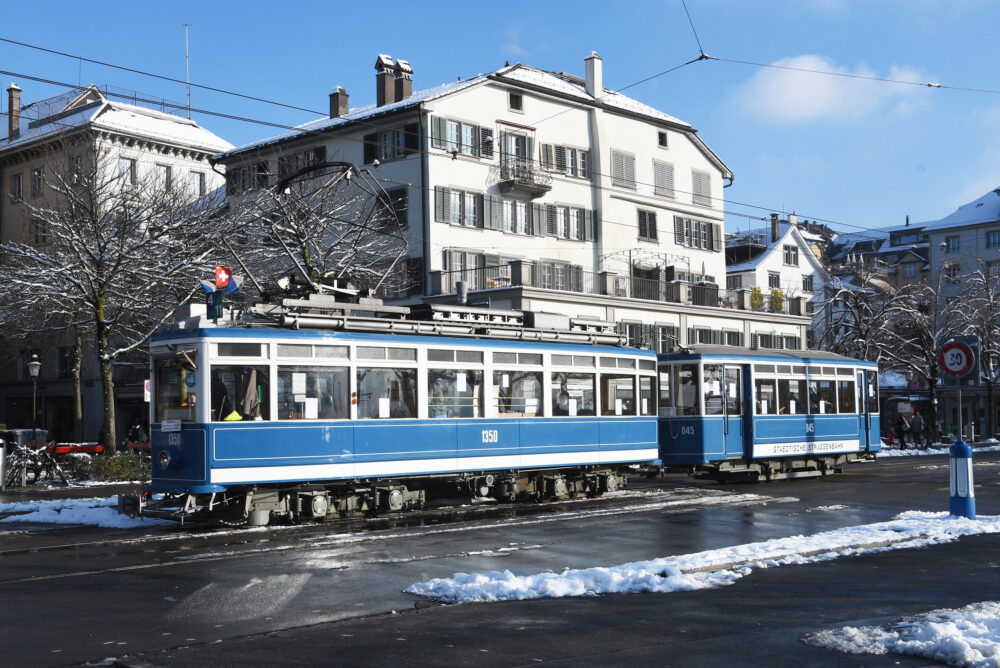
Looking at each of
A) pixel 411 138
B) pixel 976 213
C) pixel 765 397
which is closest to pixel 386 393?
pixel 765 397

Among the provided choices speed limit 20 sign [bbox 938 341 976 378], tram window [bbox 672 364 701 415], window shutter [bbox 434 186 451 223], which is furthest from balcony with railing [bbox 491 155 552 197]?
speed limit 20 sign [bbox 938 341 976 378]

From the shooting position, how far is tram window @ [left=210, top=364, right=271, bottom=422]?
15320 millimetres

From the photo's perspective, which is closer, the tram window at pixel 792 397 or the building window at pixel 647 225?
the tram window at pixel 792 397

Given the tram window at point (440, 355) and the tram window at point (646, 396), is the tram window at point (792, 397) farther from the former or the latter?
the tram window at point (440, 355)

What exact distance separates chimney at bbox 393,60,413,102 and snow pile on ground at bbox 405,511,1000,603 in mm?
34860

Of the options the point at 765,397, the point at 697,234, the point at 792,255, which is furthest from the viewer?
the point at 792,255

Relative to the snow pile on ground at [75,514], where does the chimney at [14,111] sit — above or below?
above

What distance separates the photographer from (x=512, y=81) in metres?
43.1

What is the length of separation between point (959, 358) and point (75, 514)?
45.7 ft

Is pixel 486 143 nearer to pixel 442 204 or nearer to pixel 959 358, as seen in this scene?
pixel 442 204

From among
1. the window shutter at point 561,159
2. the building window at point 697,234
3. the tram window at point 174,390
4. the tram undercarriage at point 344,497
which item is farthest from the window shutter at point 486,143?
the tram window at point 174,390

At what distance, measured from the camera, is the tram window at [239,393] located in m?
15.3

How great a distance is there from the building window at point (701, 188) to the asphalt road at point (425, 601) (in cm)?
3560

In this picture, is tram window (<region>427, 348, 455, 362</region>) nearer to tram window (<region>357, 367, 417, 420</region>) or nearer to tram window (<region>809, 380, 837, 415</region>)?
tram window (<region>357, 367, 417, 420</region>)
